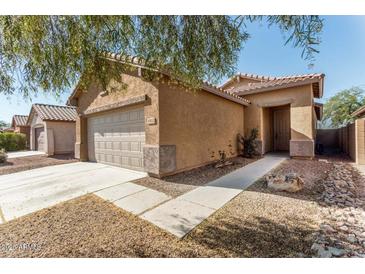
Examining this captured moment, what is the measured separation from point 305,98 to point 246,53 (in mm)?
6775

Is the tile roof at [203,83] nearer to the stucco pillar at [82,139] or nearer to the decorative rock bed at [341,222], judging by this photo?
the stucco pillar at [82,139]

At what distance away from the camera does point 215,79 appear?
11.6ft

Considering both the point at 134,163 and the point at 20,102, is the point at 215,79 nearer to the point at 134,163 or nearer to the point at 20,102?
the point at 20,102

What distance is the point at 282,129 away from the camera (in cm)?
1159

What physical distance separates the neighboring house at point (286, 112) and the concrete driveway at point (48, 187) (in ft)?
23.5

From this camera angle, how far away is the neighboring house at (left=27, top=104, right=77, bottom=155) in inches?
485

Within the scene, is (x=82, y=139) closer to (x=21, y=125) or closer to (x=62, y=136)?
(x=62, y=136)

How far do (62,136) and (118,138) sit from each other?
8.35 m

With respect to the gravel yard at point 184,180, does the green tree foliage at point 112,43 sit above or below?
above

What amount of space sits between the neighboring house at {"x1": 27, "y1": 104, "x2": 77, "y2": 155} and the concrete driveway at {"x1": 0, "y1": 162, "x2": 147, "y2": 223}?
695cm

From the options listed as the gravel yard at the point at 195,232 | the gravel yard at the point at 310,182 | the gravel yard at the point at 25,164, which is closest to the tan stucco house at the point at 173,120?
the gravel yard at the point at 25,164

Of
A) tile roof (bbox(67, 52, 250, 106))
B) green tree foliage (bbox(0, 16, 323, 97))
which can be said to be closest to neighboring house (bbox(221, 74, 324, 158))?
tile roof (bbox(67, 52, 250, 106))

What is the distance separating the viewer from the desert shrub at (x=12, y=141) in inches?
618
